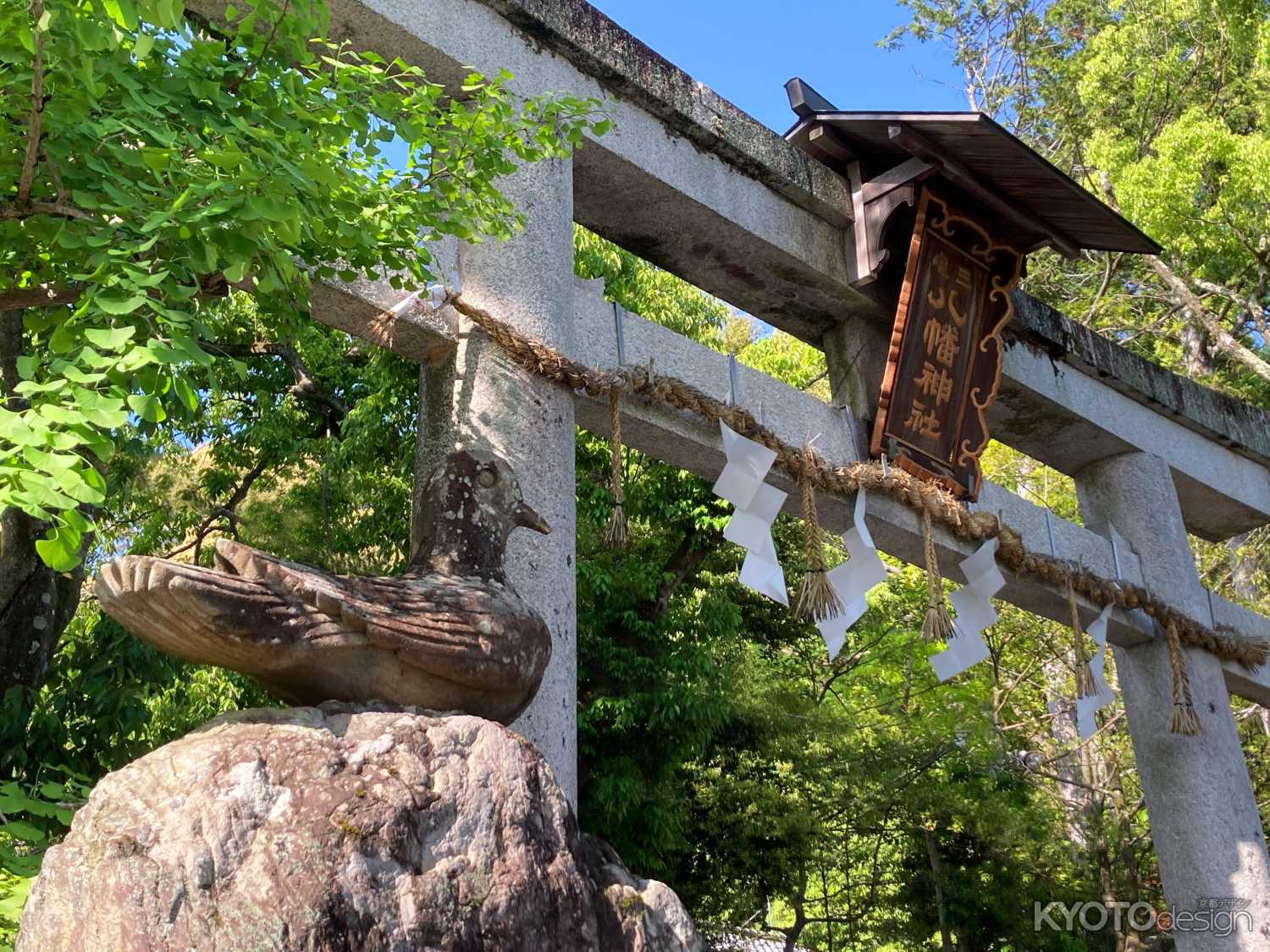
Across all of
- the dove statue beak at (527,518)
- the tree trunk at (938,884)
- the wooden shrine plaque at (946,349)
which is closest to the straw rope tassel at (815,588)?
the wooden shrine plaque at (946,349)

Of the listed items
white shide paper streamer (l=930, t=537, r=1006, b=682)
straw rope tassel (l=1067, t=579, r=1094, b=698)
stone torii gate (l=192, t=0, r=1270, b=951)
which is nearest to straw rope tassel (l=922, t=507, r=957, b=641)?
stone torii gate (l=192, t=0, r=1270, b=951)

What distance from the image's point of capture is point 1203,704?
23.9 ft

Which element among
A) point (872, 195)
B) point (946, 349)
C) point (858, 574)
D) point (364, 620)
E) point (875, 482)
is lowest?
point (364, 620)

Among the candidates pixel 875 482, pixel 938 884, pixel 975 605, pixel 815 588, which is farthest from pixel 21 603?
pixel 938 884

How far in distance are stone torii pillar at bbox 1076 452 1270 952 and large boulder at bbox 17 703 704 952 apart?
16.4 ft

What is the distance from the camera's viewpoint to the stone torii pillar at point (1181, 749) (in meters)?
6.68

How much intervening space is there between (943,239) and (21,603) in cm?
459

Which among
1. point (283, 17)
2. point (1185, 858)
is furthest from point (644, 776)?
point (283, 17)

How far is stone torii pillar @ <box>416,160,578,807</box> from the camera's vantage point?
4.24m

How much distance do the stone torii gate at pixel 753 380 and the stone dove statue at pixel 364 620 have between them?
1.02 m

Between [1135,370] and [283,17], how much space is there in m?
6.23

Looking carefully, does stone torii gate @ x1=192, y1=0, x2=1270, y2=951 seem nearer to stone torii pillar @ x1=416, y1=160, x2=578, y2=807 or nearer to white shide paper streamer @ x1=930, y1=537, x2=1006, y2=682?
stone torii pillar @ x1=416, y1=160, x2=578, y2=807

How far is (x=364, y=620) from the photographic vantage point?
281 centimetres

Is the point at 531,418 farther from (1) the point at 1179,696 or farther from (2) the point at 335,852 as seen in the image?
(1) the point at 1179,696
